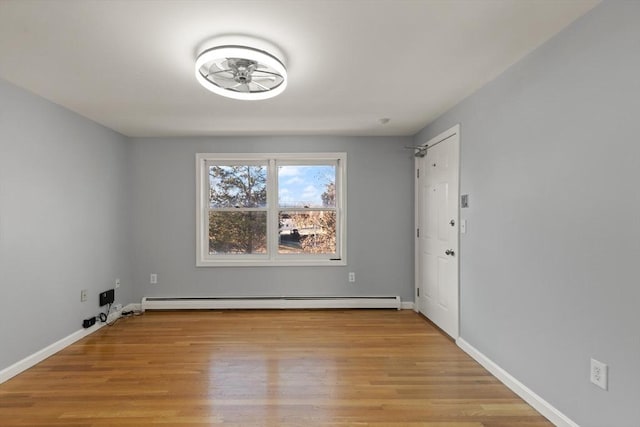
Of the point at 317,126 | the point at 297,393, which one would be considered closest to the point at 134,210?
the point at 317,126

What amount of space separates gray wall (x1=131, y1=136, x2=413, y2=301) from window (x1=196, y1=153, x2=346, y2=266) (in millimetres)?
181

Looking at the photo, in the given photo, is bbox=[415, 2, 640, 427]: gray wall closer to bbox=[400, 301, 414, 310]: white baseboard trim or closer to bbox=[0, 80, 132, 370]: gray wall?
bbox=[400, 301, 414, 310]: white baseboard trim

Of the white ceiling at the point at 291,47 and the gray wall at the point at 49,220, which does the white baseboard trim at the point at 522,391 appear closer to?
the white ceiling at the point at 291,47

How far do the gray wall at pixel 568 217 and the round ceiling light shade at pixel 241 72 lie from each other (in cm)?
169

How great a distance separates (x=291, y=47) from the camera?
6.64 ft

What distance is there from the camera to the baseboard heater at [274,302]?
4.24 m

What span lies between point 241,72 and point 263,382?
227 cm

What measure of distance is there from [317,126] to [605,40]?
267 cm

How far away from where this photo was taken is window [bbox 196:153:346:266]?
4371 mm

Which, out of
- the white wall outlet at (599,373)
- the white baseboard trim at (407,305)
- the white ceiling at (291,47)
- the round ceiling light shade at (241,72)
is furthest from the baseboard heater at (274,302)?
the round ceiling light shade at (241,72)

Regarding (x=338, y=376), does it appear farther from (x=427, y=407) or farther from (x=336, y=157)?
(x=336, y=157)

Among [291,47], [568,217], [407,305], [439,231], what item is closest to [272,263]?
[407,305]

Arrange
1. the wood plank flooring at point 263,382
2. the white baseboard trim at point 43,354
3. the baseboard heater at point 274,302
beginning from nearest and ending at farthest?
the wood plank flooring at point 263,382 < the white baseboard trim at point 43,354 < the baseboard heater at point 274,302

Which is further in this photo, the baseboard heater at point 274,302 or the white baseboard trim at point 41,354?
the baseboard heater at point 274,302
